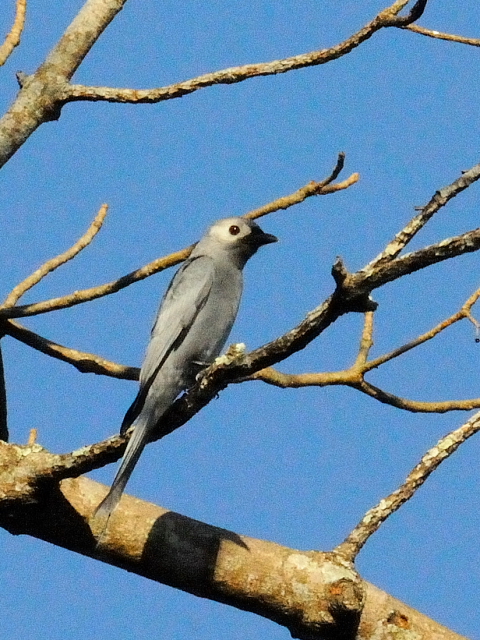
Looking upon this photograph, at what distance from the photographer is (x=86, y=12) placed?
17.9 ft

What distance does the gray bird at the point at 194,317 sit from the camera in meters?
5.47

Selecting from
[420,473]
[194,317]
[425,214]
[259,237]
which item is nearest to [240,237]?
[259,237]

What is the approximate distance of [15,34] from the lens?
17.0ft

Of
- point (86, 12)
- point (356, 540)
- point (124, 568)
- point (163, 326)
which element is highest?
point (86, 12)

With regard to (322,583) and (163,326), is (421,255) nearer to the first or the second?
(322,583)

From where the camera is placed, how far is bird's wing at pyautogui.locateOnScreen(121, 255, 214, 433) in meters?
5.74

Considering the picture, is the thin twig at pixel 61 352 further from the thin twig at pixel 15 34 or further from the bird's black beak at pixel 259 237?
the bird's black beak at pixel 259 237

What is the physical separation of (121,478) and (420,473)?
135 cm

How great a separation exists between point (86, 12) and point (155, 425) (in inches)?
93.2

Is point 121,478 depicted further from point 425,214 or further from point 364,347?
point 425,214

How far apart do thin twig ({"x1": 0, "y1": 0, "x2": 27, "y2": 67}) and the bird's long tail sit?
6.71ft

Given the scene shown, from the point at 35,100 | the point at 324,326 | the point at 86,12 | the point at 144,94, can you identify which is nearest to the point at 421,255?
the point at 324,326

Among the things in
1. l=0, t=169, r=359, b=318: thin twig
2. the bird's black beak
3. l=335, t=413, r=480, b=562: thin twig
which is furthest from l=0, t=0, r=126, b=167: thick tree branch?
l=335, t=413, r=480, b=562: thin twig

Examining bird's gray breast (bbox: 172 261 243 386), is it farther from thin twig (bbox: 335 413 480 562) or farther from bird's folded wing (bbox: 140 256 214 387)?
thin twig (bbox: 335 413 480 562)
